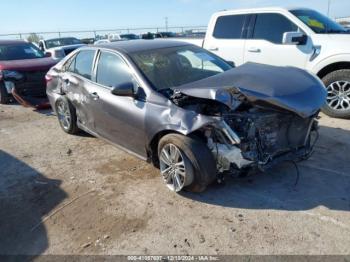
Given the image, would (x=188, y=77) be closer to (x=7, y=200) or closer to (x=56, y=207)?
(x=56, y=207)

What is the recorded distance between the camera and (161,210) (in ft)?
12.0

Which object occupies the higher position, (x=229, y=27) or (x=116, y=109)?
(x=229, y=27)

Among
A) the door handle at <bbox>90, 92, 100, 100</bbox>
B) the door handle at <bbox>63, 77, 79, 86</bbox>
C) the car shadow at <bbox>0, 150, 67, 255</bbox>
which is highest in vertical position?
the door handle at <bbox>63, 77, 79, 86</bbox>

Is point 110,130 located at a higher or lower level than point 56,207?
higher

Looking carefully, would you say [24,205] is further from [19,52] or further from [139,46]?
[19,52]

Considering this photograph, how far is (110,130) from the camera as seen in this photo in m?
4.71

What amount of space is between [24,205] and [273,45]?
5.38 metres

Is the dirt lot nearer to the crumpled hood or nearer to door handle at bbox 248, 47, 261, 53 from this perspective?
the crumpled hood

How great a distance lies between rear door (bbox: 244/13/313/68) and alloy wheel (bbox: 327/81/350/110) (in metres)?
0.71

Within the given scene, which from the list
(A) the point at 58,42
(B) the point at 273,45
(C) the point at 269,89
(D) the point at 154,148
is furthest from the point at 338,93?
(A) the point at 58,42

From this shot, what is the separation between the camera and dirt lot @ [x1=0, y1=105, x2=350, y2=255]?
3.12m

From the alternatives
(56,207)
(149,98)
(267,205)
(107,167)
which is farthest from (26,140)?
(267,205)

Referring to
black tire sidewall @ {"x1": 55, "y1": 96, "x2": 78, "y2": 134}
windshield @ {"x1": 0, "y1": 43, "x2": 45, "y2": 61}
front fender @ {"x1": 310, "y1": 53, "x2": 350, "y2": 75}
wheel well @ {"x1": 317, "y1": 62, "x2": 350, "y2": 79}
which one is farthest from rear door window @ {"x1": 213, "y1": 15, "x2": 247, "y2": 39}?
windshield @ {"x1": 0, "y1": 43, "x2": 45, "y2": 61}

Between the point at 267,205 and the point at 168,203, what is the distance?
3.58ft
